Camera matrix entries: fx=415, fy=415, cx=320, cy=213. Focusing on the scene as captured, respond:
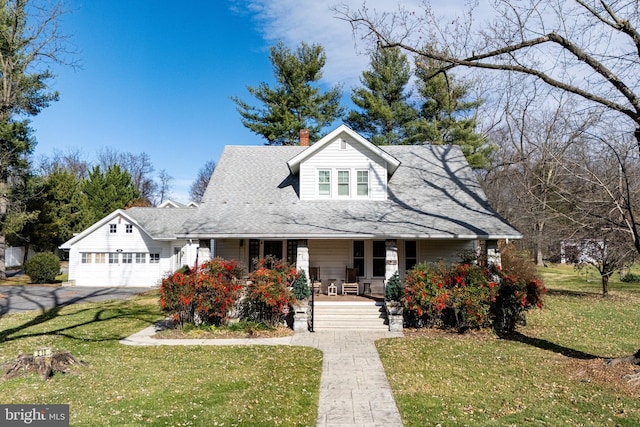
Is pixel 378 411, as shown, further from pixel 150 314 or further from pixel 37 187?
pixel 37 187

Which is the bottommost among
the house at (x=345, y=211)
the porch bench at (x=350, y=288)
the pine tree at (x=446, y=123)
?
the porch bench at (x=350, y=288)

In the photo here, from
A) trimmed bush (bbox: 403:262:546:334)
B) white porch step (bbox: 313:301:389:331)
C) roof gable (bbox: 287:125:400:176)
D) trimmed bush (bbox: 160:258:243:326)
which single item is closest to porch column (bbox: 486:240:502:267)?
trimmed bush (bbox: 403:262:546:334)

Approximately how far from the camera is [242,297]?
1359 cm

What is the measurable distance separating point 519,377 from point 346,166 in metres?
10.7

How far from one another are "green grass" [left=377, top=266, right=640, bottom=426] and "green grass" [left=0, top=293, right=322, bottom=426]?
200cm

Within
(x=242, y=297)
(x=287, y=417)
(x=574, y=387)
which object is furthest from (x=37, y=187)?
(x=574, y=387)

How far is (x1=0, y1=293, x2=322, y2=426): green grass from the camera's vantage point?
6.50 m

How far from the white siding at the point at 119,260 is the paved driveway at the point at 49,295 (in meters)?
1.03

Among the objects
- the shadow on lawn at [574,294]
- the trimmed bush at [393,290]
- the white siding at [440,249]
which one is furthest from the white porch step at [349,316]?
the shadow on lawn at [574,294]

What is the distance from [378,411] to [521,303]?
750cm

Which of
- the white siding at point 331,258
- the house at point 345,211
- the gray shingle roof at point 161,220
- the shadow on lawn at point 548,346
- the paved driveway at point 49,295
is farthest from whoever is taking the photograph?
the gray shingle roof at point 161,220

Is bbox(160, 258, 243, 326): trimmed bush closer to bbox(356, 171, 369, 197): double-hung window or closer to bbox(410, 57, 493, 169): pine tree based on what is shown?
bbox(356, 171, 369, 197): double-hung window

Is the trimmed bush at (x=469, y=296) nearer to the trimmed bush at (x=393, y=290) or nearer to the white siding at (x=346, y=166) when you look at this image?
the trimmed bush at (x=393, y=290)

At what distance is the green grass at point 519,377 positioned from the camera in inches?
258
